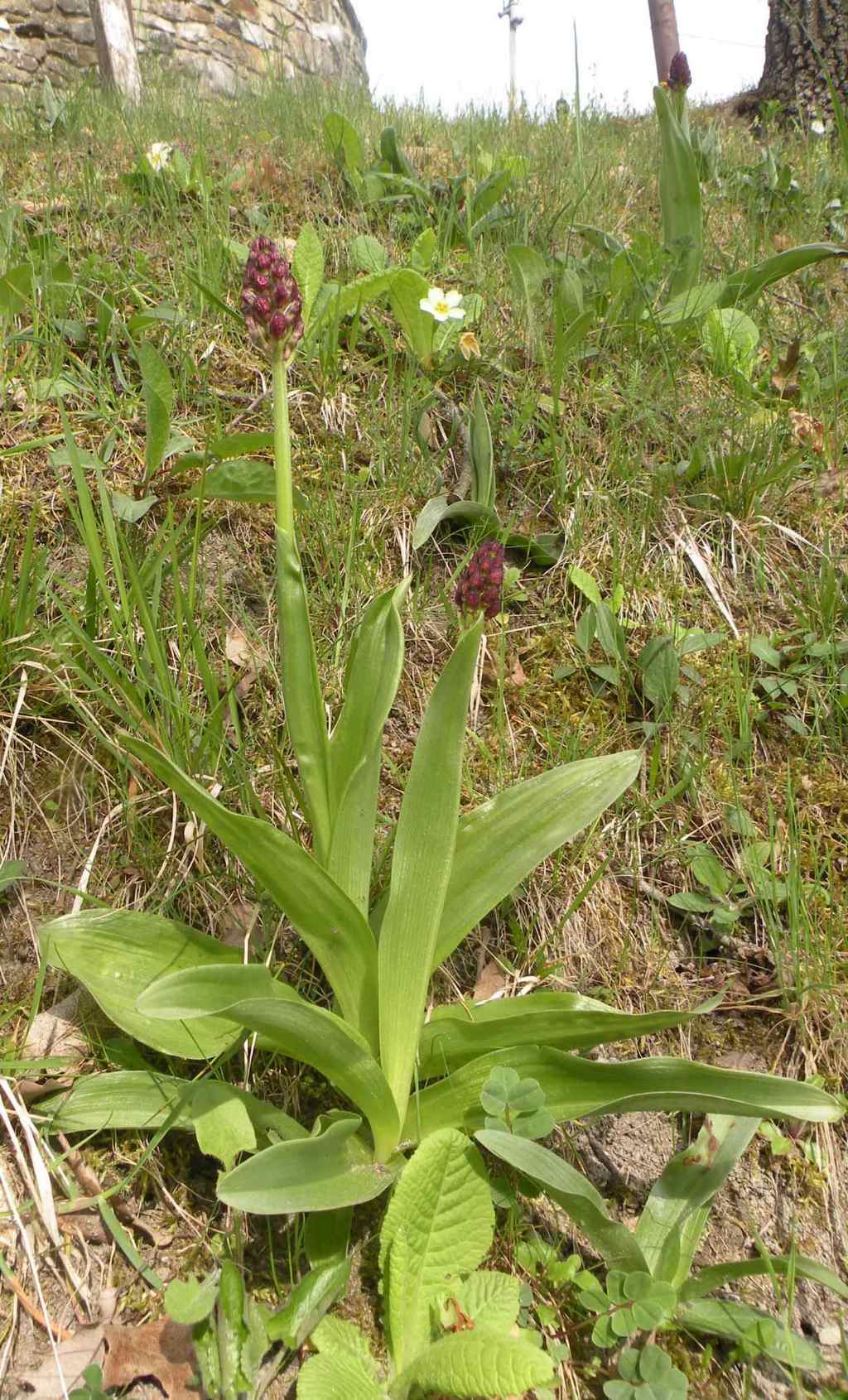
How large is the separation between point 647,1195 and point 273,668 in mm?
1093

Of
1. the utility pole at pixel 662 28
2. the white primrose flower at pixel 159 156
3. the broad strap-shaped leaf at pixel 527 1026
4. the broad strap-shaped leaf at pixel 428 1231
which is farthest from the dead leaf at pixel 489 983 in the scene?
the utility pole at pixel 662 28

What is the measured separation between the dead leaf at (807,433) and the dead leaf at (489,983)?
153cm

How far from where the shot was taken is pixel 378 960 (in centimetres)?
126

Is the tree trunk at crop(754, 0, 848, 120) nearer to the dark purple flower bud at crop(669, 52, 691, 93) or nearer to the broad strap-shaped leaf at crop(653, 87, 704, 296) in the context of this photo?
the dark purple flower bud at crop(669, 52, 691, 93)

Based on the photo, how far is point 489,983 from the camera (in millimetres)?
1542

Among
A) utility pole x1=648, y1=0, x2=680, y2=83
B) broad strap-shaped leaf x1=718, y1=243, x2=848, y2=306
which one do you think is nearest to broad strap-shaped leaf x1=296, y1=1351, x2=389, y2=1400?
broad strap-shaped leaf x1=718, y1=243, x2=848, y2=306

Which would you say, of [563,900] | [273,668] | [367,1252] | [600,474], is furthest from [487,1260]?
[600,474]

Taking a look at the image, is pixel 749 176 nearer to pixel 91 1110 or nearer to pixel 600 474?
pixel 600 474

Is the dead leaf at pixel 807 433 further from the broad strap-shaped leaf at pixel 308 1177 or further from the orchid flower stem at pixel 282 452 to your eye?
the broad strap-shaped leaf at pixel 308 1177

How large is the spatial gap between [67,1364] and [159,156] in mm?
3046

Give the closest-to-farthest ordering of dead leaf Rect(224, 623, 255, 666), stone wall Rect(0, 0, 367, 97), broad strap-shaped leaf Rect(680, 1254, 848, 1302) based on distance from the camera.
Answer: broad strap-shaped leaf Rect(680, 1254, 848, 1302) < dead leaf Rect(224, 623, 255, 666) < stone wall Rect(0, 0, 367, 97)

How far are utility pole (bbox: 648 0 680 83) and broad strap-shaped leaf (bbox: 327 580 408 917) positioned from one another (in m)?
9.26

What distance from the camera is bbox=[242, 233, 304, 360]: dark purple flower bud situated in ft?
4.07

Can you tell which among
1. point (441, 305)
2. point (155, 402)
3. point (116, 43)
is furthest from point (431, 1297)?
point (116, 43)
